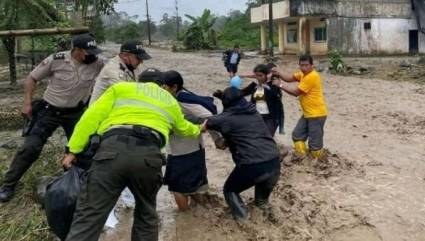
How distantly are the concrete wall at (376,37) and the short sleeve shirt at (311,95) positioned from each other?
87.9ft

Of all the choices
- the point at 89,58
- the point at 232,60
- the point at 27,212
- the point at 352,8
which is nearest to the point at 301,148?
the point at 89,58

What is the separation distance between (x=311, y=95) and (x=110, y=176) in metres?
3.88

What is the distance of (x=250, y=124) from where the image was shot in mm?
4914

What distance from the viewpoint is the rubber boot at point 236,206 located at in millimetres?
5051

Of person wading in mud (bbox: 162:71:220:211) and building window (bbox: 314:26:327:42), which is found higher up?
building window (bbox: 314:26:327:42)

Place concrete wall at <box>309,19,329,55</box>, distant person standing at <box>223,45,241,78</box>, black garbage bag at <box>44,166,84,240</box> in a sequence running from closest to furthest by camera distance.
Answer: black garbage bag at <box>44,166,84,240</box> < distant person standing at <box>223,45,241,78</box> < concrete wall at <box>309,19,329,55</box>

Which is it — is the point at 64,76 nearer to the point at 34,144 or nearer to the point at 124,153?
the point at 34,144

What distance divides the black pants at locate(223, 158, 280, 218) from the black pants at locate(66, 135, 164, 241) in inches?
56.5

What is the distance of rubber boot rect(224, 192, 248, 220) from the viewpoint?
5051 mm

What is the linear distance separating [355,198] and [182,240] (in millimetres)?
1994

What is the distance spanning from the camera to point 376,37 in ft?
108

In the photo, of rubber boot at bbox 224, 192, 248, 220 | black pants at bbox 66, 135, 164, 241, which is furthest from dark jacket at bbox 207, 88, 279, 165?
black pants at bbox 66, 135, 164, 241

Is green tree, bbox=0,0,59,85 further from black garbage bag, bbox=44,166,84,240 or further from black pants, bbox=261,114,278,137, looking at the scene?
black garbage bag, bbox=44,166,84,240

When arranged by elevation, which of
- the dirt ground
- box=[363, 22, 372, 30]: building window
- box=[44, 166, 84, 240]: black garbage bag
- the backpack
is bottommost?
the dirt ground
